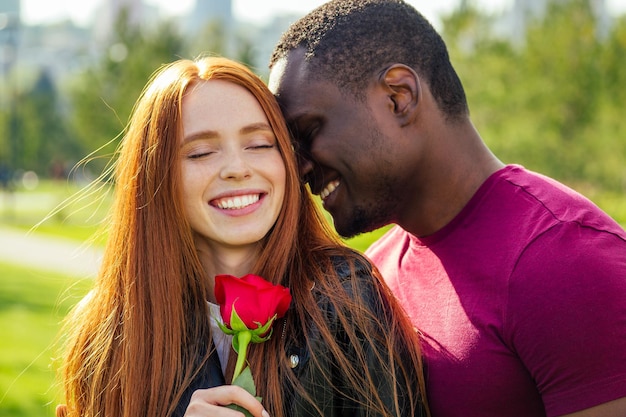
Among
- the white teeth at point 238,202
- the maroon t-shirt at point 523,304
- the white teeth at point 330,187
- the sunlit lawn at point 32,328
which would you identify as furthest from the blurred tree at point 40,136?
the maroon t-shirt at point 523,304

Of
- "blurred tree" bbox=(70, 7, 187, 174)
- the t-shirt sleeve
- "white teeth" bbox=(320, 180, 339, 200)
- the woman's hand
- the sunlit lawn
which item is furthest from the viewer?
"blurred tree" bbox=(70, 7, 187, 174)

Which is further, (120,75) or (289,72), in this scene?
(120,75)

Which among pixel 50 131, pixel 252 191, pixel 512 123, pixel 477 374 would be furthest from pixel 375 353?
pixel 50 131

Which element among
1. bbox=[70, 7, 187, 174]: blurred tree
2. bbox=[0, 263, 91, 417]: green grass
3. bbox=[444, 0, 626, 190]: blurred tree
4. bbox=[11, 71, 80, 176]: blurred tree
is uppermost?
bbox=[11, 71, 80, 176]: blurred tree

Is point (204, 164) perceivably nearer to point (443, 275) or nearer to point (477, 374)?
point (443, 275)

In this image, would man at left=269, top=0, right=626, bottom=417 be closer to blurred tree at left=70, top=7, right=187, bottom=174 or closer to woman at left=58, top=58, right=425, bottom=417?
woman at left=58, top=58, right=425, bottom=417

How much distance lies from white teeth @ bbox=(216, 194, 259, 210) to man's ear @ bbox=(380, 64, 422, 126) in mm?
636

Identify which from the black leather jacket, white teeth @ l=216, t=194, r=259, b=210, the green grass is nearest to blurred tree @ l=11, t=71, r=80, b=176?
the green grass

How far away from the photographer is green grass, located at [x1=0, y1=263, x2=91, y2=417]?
6117 millimetres

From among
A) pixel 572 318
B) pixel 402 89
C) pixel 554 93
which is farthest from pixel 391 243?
pixel 554 93

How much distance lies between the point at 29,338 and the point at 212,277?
5.62m

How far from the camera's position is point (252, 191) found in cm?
315

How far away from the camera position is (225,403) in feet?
8.61

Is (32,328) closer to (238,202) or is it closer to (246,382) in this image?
(238,202)
